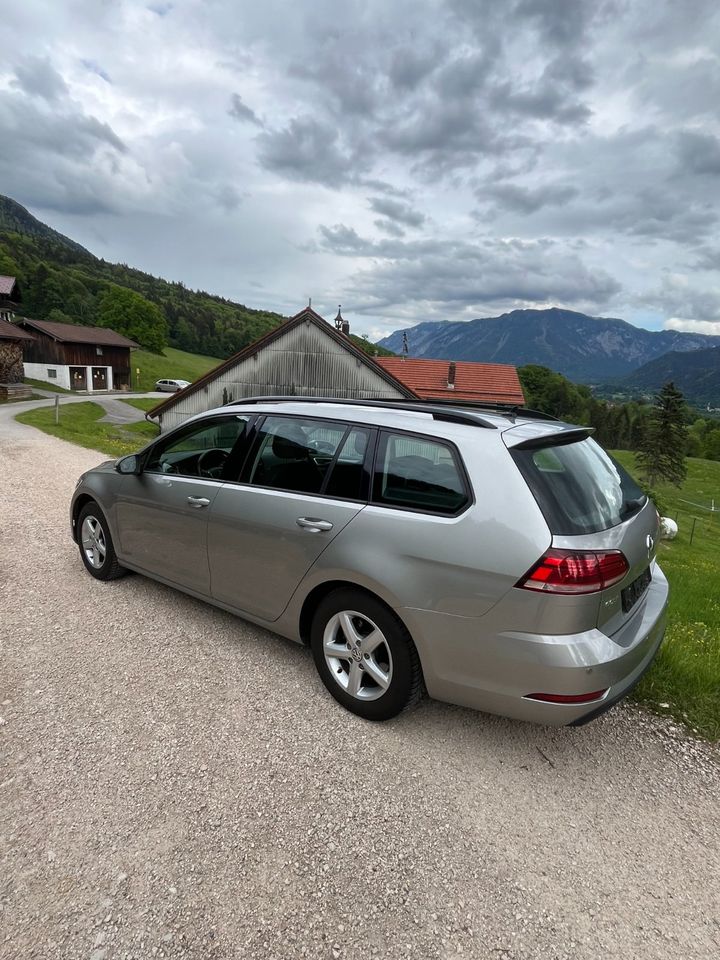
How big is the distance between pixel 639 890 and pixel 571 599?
1154 millimetres

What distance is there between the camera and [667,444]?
53312 mm

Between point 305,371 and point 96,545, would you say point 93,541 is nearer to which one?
point 96,545

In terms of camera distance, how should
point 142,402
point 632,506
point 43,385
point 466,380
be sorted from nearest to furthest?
point 632,506 → point 466,380 → point 142,402 → point 43,385

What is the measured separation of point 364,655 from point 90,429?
24.6 meters

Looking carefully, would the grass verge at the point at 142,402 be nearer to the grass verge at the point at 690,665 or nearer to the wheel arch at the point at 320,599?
the grass verge at the point at 690,665

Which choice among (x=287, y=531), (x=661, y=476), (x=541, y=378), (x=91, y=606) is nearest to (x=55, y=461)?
(x=91, y=606)

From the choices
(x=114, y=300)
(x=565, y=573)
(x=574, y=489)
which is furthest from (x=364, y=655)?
(x=114, y=300)

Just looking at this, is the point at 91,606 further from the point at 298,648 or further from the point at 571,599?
the point at 571,599

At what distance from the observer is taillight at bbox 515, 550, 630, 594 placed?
2.28 m

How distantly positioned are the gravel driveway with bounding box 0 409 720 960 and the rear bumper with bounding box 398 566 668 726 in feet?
1.43

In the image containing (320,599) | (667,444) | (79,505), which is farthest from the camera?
(667,444)

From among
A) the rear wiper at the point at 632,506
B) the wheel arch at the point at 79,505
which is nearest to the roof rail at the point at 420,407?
the rear wiper at the point at 632,506

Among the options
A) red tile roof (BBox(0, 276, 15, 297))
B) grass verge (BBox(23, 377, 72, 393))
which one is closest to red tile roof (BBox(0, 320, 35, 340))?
grass verge (BBox(23, 377, 72, 393))

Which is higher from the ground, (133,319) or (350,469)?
(133,319)
